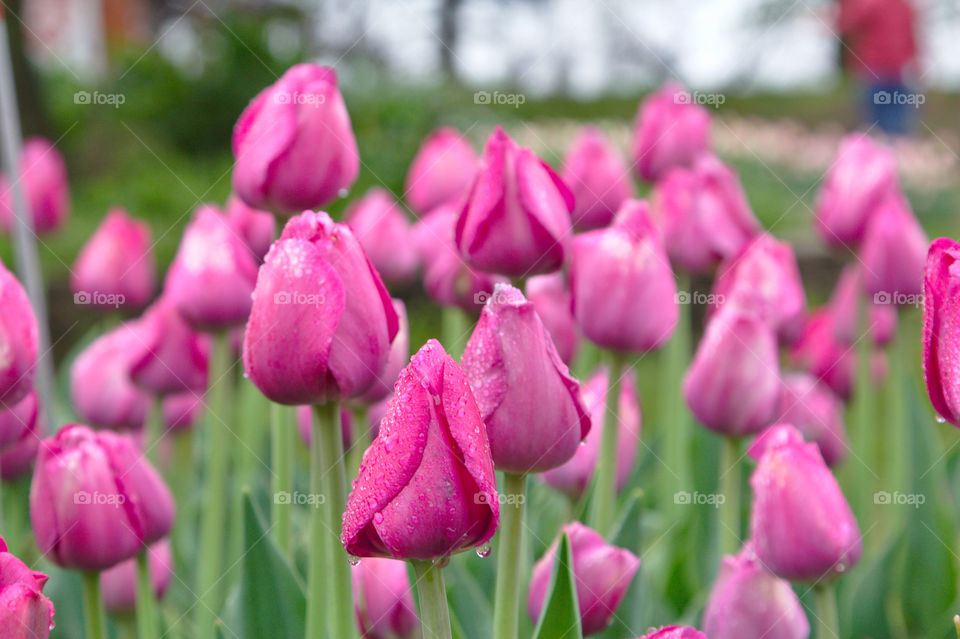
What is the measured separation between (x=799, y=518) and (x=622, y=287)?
11.5 inches

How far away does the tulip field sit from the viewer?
70 centimetres

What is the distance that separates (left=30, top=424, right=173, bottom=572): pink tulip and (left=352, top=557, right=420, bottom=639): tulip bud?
20cm

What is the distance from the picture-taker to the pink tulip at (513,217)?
0.91 meters

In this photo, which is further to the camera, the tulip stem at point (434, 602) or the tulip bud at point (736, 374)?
the tulip bud at point (736, 374)

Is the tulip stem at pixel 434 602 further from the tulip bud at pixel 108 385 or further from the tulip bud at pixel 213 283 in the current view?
the tulip bud at pixel 108 385

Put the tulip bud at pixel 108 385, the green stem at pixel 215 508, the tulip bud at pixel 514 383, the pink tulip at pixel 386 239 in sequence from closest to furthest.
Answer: the tulip bud at pixel 514 383 → the green stem at pixel 215 508 → the tulip bud at pixel 108 385 → the pink tulip at pixel 386 239

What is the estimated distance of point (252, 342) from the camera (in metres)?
0.72

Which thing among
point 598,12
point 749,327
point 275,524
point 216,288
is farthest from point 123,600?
point 598,12

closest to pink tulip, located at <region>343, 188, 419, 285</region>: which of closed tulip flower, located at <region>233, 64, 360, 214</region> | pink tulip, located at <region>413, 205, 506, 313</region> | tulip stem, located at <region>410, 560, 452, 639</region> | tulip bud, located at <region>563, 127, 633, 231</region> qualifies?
pink tulip, located at <region>413, 205, 506, 313</region>

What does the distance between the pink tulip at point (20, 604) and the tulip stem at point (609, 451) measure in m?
0.58

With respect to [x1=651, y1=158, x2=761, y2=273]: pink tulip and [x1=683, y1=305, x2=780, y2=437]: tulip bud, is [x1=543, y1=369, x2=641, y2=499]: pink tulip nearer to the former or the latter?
[x1=683, y1=305, x2=780, y2=437]: tulip bud

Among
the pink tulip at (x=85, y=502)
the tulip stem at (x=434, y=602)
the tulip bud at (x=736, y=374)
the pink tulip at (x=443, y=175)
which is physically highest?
the pink tulip at (x=443, y=175)

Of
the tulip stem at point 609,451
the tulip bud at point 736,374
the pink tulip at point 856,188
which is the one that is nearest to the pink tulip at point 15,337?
the tulip stem at point 609,451

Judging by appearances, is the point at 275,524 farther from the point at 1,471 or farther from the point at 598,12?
the point at 598,12
